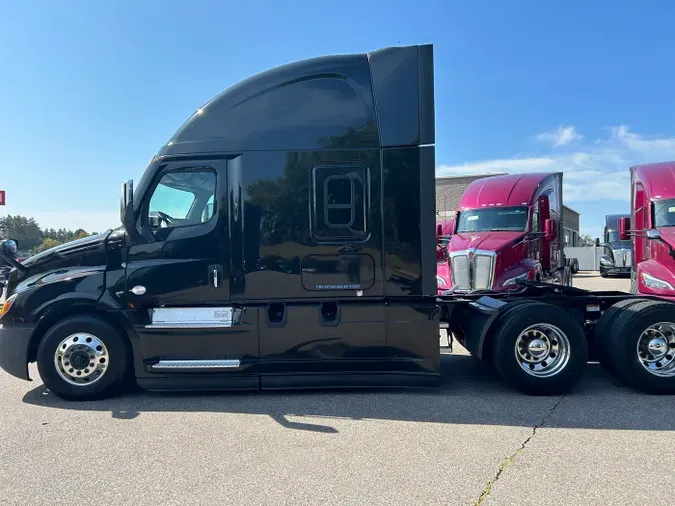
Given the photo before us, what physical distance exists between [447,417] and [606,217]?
78.0ft

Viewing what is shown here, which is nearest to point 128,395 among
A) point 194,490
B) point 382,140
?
point 194,490

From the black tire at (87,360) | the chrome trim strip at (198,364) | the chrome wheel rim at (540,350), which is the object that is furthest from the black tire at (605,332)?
the black tire at (87,360)

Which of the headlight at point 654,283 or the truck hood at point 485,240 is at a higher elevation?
the truck hood at point 485,240

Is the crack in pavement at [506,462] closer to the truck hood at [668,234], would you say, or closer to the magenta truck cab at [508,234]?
the truck hood at [668,234]

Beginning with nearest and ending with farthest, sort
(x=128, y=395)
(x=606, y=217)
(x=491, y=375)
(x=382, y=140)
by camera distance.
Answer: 1. (x=382, y=140)
2. (x=128, y=395)
3. (x=491, y=375)
4. (x=606, y=217)

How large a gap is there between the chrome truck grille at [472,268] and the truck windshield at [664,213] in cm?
307

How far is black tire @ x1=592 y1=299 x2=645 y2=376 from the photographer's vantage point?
17.8 feet

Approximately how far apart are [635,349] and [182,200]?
5.10 m

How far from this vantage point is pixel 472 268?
10430 mm

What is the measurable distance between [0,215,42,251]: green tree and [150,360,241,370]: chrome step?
7543 centimetres

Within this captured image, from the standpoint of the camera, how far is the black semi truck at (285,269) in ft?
16.9

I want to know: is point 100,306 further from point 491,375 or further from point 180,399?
point 491,375

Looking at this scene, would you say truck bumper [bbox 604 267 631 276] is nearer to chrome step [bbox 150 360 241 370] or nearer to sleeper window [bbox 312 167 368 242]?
sleeper window [bbox 312 167 368 242]

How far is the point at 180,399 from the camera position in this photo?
5.29m
